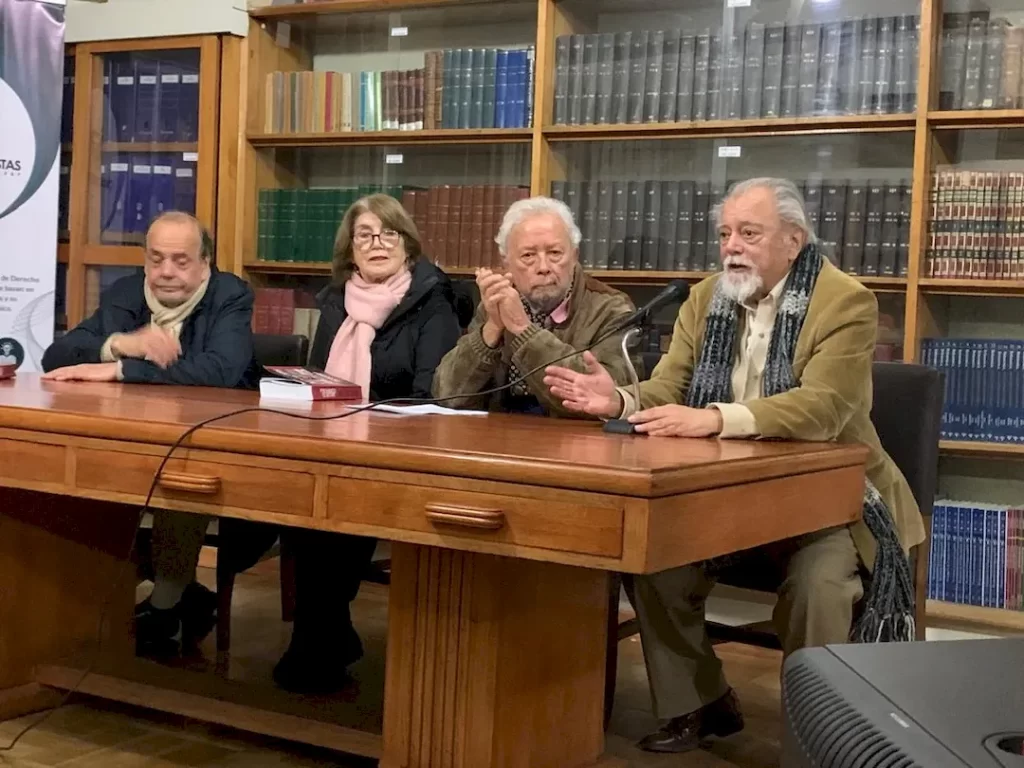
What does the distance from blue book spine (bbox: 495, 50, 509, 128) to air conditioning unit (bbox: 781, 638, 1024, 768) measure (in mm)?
3187

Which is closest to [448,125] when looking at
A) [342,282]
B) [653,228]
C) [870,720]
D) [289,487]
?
[653,228]

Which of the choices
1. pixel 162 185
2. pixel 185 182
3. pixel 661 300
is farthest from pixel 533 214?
pixel 162 185

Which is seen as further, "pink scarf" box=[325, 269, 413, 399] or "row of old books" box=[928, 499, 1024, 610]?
"row of old books" box=[928, 499, 1024, 610]

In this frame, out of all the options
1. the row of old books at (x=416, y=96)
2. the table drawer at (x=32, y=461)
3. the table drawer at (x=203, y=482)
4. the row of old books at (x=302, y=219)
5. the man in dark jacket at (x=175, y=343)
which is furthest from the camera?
the row of old books at (x=302, y=219)

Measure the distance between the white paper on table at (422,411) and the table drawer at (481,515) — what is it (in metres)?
0.50

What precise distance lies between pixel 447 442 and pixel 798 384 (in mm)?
763

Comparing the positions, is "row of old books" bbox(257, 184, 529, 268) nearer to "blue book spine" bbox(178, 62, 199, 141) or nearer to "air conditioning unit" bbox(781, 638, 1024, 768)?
"blue book spine" bbox(178, 62, 199, 141)

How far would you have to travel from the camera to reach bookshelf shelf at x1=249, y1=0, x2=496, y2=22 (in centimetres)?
403

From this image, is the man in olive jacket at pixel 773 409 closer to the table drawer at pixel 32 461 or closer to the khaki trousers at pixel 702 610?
the khaki trousers at pixel 702 610

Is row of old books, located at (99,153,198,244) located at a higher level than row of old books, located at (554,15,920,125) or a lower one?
lower

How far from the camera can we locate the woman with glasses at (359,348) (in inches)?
103

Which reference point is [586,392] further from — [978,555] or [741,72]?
[741,72]

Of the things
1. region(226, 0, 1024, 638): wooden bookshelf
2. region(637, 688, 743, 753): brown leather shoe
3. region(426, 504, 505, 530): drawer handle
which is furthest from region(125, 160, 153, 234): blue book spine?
region(426, 504, 505, 530): drawer handle

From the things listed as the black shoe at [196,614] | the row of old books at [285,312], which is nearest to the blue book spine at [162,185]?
the row of old books at [285,312]
